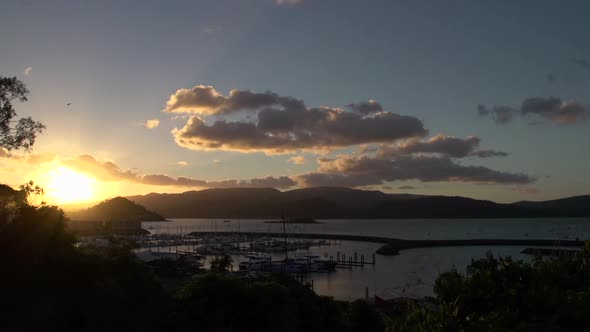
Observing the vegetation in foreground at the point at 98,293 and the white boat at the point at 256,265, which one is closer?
the vegetation in foreground at the point at 98,293

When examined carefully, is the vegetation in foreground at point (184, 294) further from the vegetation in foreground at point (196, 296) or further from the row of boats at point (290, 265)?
the row of boats at point (290, 265)

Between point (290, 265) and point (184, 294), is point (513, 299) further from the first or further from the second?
point (290, 265)

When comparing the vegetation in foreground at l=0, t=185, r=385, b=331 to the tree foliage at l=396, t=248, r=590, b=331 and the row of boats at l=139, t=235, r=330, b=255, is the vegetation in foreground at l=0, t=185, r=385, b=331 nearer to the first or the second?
the tree foliage at l=396, t=248, r=590, b=331

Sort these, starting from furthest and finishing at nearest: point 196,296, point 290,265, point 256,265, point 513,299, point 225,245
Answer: point 225,245 < point 256,265 < point 290,265 < point 196,296 < point 513,299

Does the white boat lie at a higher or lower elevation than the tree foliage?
lower

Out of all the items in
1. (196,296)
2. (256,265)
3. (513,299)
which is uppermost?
(513,299)

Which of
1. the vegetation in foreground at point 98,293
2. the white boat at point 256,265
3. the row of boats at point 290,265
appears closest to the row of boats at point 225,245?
the row of boats at point 290,265

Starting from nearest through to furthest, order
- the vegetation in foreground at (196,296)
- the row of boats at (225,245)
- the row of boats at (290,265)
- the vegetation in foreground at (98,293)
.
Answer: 1. the vegetation in foreground at (196,296)
2. the vegetation in foreground at (98,293)
3. the row of boats at (290,265)
4. the row of boats at (225,245)

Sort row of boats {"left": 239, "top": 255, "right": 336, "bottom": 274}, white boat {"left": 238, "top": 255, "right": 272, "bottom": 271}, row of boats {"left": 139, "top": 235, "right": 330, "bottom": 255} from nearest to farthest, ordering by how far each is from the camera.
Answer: row of boats {"left": 239, "top": 255, "right": 336, "bottom": 274} < white boat {"left": 238, "top": 255, "right": 272, "bottom": 271} < row of boats {"left": 139, "top": 235, "right": 330, "bottom": 255}

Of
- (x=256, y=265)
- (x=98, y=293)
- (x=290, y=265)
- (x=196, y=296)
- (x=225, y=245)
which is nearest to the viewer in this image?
(x=98, y=293)

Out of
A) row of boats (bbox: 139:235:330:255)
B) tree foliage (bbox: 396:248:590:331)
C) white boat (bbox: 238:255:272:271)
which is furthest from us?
row of boats (bbox: 139:235:330:255)

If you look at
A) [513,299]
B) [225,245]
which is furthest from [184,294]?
[225,245]

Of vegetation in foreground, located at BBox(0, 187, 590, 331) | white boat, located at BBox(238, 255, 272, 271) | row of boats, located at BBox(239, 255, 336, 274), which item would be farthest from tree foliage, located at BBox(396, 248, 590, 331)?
white boat, located at BBox(238, 255, 272, 271)

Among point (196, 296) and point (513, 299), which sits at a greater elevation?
point (513, 299)
